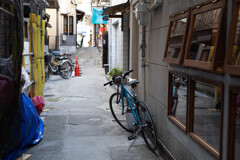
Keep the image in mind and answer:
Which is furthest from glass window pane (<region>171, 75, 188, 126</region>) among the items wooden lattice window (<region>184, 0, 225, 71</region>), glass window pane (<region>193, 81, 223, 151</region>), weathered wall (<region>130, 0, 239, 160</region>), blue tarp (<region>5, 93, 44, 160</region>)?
blue tarp (<region>5, 93, 44, 160</region>)

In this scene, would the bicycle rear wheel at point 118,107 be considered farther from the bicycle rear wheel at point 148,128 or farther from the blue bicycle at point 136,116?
the bicycle rear wheel at point 148,128

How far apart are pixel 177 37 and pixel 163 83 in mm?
1162

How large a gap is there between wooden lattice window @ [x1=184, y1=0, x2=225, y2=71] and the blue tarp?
10.3 ft

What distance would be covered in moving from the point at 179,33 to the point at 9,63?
2.51m

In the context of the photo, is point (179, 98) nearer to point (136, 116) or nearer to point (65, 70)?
point (136, 116)

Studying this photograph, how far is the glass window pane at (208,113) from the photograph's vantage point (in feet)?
10.6

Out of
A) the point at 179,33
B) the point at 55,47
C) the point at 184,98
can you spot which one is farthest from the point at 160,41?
the point at 55,47

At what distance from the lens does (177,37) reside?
4.44 m

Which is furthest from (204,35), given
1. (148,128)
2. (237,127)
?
(148,128)

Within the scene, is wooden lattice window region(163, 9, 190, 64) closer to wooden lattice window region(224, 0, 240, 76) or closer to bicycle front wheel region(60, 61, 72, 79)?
wooden lattice window region(224, 0, 240, 76)

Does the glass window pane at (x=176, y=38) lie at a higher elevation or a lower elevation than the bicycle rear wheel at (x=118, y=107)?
higher

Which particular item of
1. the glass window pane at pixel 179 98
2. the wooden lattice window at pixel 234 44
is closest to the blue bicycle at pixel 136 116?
the glass window pane at pixel 179 98

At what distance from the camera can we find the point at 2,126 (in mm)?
4504

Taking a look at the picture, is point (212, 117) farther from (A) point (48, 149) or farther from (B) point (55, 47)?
(B) point (55, 47)
